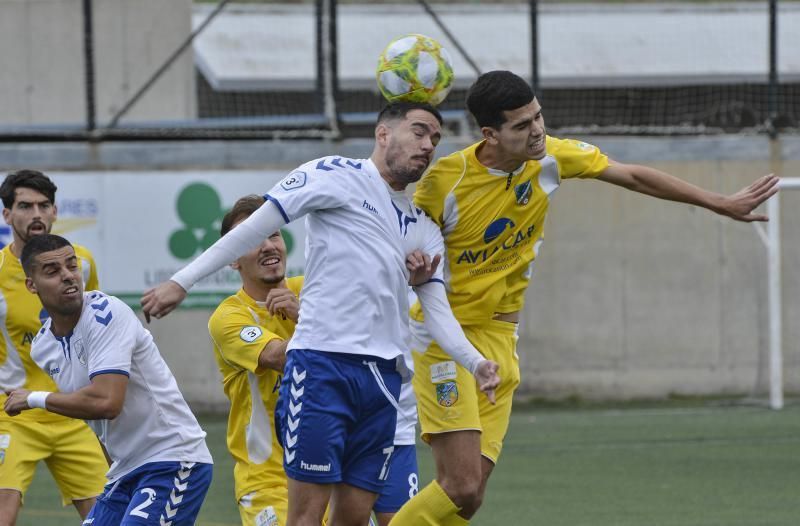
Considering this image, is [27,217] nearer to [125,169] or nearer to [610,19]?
[125,169]

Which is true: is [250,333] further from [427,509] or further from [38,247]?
[427,509]

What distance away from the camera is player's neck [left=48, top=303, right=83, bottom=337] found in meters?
6.14

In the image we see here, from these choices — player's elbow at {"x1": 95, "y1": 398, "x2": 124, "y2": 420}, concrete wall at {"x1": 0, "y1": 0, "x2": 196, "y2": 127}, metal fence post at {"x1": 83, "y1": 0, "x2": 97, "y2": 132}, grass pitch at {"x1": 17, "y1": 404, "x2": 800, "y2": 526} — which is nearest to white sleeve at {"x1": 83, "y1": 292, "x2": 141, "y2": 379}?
player's elbow at {"x1": 95, "y1": 398, "x2": 124, "y2": 420}

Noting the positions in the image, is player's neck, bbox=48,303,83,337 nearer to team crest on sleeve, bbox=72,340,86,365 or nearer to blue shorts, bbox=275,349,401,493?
team crest on sleeve, bbox=72,340,86,365

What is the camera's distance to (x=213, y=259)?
17.1 ft

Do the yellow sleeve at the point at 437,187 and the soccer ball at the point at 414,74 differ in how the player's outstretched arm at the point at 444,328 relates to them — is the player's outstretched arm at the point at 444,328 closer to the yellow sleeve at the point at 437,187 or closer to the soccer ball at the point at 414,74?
the yellow sleeve at the point at 437,187

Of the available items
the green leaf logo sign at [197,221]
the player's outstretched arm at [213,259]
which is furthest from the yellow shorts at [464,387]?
the green leaf logo sign at [197,221]

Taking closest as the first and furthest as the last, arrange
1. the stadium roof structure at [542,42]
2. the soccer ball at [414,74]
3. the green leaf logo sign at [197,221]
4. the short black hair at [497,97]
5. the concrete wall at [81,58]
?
the soccer ball at [414,74] → the short black hair at [497,97] → the green leaf logo sign at [197,221] → the concrete wall at [81,58] → the stadium roof structure at [542,42]

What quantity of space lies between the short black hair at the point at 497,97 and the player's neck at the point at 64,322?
192cm

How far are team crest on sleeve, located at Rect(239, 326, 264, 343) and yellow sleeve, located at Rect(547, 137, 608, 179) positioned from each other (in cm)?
156

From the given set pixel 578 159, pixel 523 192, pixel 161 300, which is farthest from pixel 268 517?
pixel 578 159

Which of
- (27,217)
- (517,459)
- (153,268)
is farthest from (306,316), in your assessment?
(153,268)

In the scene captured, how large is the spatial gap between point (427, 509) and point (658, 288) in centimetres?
1036

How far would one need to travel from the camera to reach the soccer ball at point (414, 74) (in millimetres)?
6125
